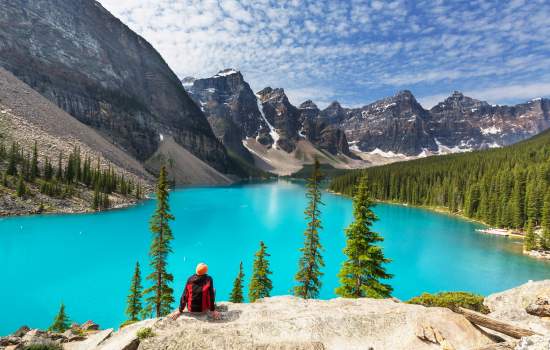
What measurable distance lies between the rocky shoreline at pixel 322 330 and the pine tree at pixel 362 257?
11.5 m

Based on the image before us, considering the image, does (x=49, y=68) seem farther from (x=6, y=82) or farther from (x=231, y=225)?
(x=231, y=225)

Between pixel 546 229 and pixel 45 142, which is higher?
pixel 45 142

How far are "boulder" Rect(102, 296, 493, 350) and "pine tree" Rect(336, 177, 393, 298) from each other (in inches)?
500

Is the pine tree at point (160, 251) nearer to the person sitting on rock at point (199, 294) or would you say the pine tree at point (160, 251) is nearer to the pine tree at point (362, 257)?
the pine tree at point (362, 257)

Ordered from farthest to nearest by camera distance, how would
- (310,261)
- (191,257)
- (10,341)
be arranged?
(191,257) < (310,261) < (10,341)

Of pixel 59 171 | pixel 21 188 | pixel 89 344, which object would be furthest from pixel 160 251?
pixel 59 171

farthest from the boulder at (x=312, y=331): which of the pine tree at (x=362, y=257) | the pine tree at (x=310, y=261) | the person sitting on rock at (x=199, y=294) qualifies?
the pine tree at (x=310, y=261)

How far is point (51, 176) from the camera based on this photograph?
9575 cm

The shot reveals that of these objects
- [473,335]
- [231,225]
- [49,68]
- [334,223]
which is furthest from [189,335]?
[49,68]

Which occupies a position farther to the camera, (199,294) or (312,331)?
(199,294)

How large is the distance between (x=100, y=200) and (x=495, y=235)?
108m

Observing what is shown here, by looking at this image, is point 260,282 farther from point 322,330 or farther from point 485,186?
point 485,186

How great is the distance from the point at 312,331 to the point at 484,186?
385 feet

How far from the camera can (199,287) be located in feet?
36.4
